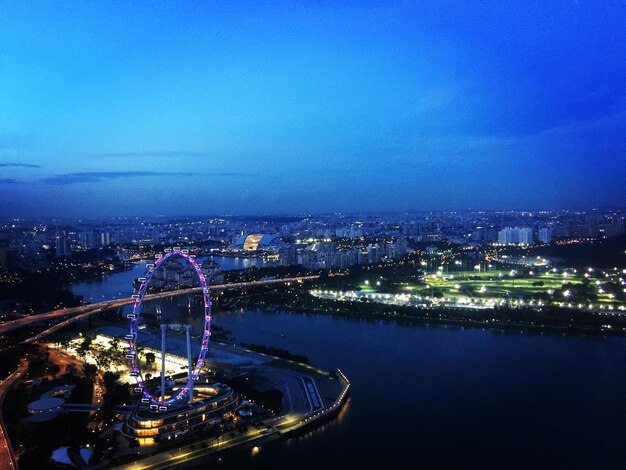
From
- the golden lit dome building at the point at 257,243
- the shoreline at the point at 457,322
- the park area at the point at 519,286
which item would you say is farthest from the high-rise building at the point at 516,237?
the shoreline at the point at 457,322

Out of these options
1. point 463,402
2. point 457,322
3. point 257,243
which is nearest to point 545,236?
point 257,243

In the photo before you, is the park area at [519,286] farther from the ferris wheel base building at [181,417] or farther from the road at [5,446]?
the road at [5,446]

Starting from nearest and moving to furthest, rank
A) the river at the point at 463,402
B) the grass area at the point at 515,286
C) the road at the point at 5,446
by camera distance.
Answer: the road at the point at 5,446, the river at the point at 463,402, the grass area at the point at 515,286

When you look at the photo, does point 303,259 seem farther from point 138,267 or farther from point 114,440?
point 114,440

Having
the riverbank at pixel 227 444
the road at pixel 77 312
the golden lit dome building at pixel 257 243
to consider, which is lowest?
the riverbank at pixel 227 444

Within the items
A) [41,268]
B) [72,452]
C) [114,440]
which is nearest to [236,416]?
[114,440]

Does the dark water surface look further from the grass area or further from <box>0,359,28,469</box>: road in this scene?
the grass area

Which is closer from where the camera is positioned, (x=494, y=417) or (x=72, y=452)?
(x=72, y=452)

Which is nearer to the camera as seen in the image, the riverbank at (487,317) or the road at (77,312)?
the riverbank at (487,317)
